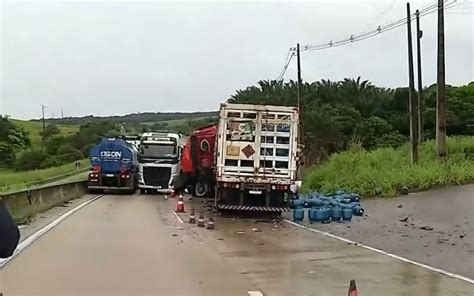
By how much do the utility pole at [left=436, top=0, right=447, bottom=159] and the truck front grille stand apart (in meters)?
16.7

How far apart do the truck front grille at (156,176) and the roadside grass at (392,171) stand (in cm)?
925

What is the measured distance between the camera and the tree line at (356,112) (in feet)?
187

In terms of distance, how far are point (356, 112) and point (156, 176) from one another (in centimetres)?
2496

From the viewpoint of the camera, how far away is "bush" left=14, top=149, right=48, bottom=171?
79.2m

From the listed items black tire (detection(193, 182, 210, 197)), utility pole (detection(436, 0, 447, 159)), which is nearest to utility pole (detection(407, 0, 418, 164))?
utility pole (detection(436, 0, 447, 159))

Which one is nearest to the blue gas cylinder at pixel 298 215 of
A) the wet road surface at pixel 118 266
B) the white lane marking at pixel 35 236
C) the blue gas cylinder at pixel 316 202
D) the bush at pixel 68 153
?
the blue gas cylinder at pixel 316 202

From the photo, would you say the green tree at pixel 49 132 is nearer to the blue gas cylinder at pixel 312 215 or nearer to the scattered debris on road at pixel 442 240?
the blue gas cylinder at pixel 312 215

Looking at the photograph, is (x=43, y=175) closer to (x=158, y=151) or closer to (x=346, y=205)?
(x=158, y=151)

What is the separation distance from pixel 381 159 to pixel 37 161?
56605 mm

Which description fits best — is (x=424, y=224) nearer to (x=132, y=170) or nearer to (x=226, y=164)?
(x=226, y=164)

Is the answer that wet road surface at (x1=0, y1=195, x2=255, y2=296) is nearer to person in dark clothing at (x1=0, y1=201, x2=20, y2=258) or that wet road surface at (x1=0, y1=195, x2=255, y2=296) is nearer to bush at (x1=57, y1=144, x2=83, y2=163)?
person in dark clothing at (x1=0, y1=201, x2=20, y2=258)

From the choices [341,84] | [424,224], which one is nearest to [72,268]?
[424,224]

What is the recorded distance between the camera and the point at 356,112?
209 feet

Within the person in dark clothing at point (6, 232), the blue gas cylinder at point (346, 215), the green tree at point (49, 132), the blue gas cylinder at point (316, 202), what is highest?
the green tree at point (49, 132)
